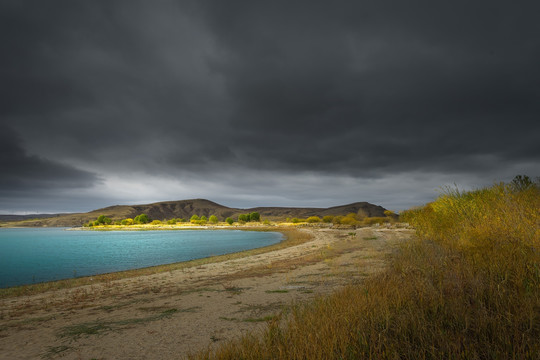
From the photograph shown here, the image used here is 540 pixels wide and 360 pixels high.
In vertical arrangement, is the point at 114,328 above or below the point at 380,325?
below

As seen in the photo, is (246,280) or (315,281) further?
(246,280)

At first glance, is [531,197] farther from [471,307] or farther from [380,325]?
[380,325]

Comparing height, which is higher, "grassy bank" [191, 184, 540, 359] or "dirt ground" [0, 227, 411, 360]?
"grassy bank" [191, 184, 540, 359]

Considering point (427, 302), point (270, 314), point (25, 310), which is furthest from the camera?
point (25, 310)

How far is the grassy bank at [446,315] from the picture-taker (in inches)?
148

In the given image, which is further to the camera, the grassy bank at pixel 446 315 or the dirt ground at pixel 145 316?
the dirt ground at pixel 145 316

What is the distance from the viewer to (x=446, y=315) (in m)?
4.67

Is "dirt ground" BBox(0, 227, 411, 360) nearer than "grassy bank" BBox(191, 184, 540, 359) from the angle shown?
No

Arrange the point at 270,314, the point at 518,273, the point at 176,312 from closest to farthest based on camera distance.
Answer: the point at 518,273, the point at 270,314, the point at 176,312

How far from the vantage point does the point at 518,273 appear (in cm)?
566

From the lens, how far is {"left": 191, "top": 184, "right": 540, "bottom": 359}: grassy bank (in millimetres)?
3756

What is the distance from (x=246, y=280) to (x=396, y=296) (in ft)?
34.9

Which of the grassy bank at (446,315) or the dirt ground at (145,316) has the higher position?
the grassy bank at (446,315)

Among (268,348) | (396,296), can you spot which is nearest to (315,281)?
(396,296)
